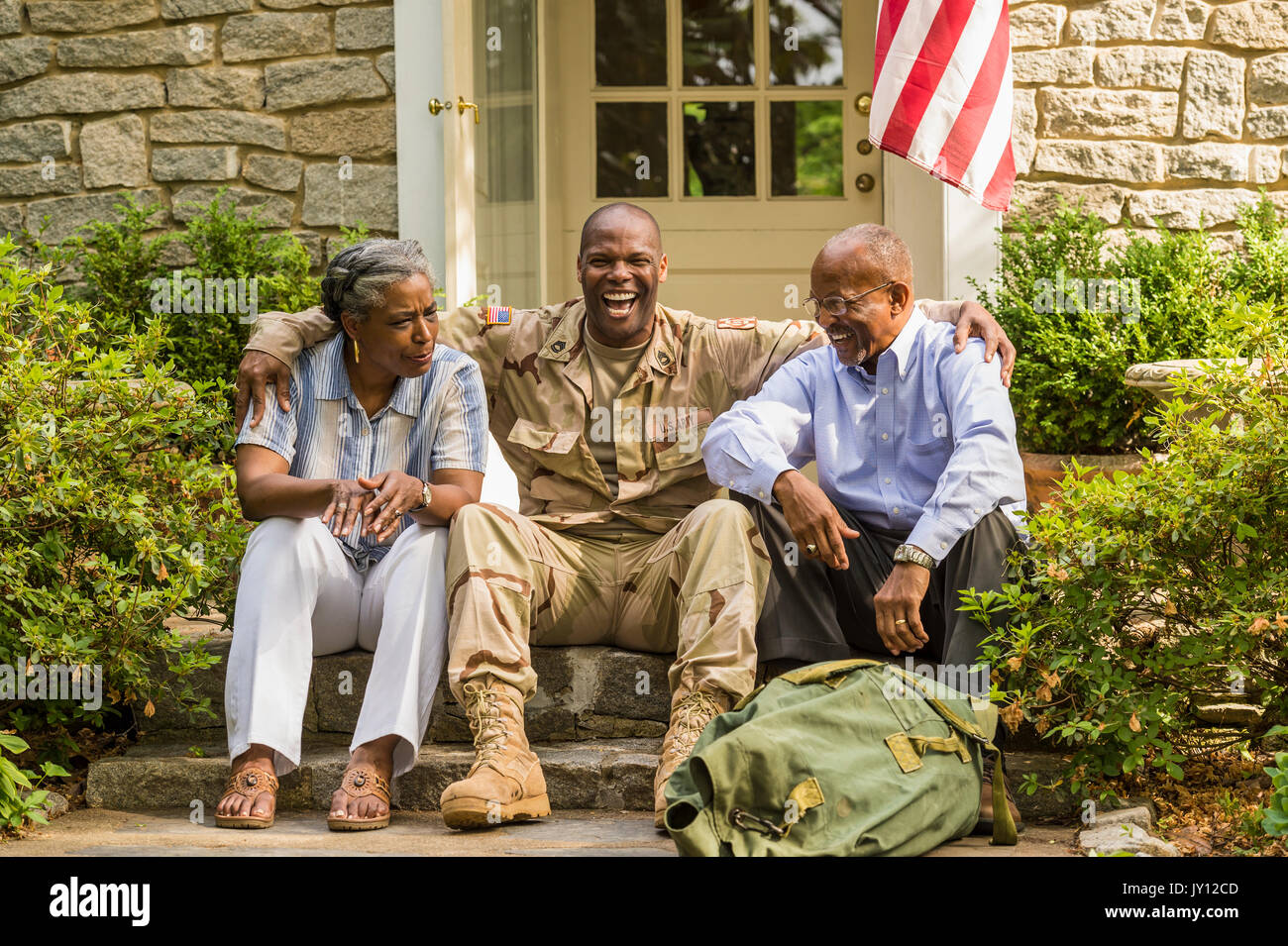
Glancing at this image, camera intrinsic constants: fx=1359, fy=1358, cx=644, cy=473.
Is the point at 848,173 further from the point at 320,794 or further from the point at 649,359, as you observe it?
the point at 320,794

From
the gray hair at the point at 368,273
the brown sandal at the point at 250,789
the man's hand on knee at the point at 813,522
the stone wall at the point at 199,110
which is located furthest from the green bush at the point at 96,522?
the stone wall at the point at 199,110

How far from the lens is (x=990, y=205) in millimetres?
4707

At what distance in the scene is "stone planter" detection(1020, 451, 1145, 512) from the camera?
4755 mm

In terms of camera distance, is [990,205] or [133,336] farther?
[990,205]

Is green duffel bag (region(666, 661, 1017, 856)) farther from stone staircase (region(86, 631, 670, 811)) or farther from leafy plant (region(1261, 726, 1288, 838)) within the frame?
stone staircase (region(86, 631, 670, 811))

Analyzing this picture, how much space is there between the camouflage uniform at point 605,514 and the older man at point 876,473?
0.39ft

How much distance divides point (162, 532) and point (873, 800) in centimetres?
197

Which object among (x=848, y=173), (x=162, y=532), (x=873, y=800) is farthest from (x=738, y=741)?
(x=848, y=173)

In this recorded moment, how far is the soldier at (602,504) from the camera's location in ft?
9.93

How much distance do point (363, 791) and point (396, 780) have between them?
0.23m

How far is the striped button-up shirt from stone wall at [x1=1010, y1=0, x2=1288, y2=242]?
271cm

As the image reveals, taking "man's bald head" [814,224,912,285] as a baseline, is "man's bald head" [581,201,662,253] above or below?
above

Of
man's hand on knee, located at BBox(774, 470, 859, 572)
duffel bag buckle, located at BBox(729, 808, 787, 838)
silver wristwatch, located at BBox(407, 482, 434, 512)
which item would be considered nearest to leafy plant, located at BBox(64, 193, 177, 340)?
silver wristwatch, located at BBox(407, 482, 434, 512)

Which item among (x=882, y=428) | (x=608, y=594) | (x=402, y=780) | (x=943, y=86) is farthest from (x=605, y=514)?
(x=943, y=86)
